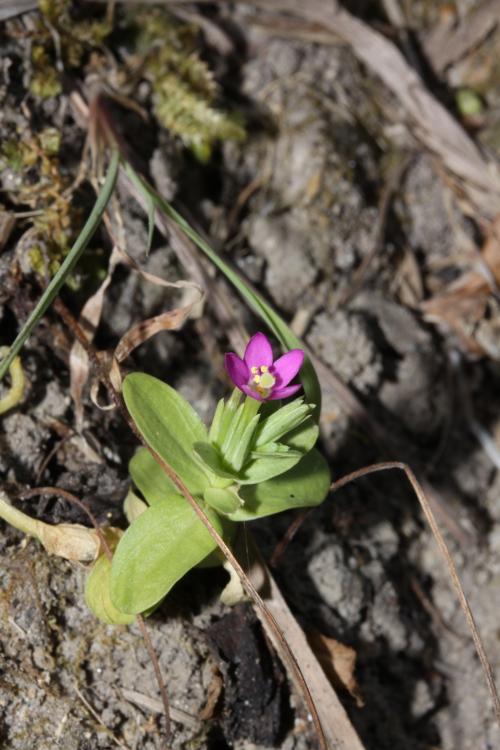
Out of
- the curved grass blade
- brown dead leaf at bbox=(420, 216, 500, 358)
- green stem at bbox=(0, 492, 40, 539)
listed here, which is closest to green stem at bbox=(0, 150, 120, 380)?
the curved grass blade

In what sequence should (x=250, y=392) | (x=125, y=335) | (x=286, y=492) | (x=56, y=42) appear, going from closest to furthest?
(x=250, y=392), (x=286, y=492), (x=125, y=335), (x=56, y=42)

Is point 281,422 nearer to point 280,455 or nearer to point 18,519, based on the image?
point 280,455

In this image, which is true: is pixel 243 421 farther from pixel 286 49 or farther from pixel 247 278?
pixel 286 49

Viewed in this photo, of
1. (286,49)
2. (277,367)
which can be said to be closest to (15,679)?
(277,367)

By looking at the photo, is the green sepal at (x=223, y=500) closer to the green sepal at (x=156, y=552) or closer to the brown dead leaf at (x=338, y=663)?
the green sepal at (x=156, y=552)

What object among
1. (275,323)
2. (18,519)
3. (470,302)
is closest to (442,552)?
(275,323)

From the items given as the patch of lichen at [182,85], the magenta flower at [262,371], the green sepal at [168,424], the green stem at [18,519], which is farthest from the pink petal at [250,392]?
the patch of lichen at [182,85]

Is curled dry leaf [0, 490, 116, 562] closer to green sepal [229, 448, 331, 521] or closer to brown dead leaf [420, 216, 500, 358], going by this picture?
green sepal [229, 448, 331, 521]
